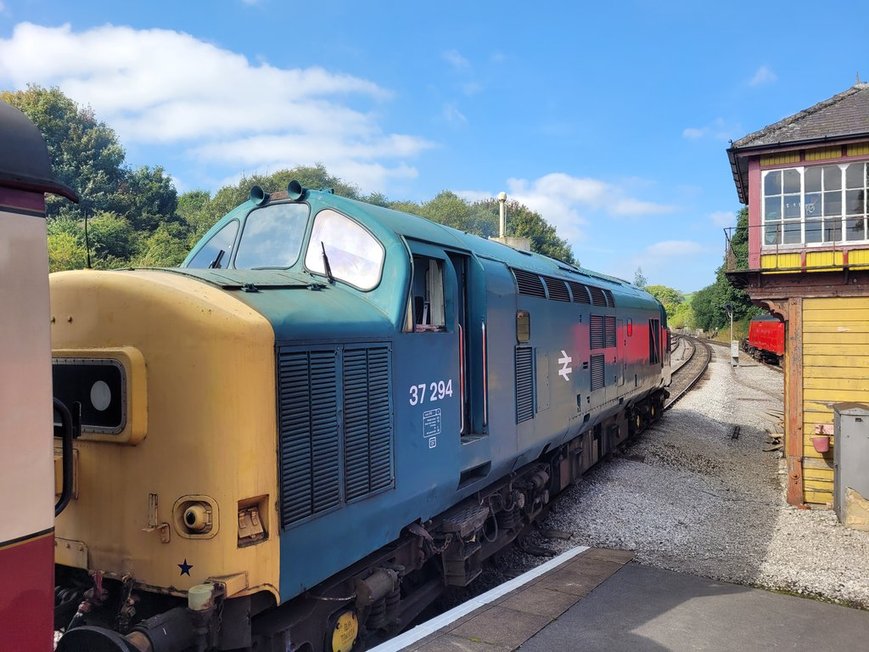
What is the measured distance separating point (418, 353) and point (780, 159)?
929 centimetres

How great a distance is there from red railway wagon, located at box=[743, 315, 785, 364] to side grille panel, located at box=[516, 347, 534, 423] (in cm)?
2248

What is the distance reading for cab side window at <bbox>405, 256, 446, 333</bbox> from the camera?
5.19 meters

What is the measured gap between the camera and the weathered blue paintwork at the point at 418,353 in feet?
12.8

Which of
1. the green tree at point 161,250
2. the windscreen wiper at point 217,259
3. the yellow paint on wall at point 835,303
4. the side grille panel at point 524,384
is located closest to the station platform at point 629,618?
the side grille panel at point 524,384

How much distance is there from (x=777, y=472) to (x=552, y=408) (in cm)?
733

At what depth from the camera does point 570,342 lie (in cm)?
868

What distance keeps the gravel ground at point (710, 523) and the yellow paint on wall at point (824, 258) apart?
386 centimetres

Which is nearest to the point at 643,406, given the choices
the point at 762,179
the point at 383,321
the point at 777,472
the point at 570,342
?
the point at 777,472

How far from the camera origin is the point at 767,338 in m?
32.3

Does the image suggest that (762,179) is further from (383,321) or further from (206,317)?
(206,317)

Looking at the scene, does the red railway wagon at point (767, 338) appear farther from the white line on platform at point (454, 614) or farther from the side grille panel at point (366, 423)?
the side grille panel at point (366, 423)

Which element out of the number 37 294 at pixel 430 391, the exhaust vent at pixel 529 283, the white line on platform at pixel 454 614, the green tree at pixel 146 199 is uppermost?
the green tree at pixel 146 199

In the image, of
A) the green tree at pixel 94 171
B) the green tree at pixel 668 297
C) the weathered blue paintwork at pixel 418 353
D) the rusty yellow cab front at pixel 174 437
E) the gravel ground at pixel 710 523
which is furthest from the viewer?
the green tree at pixel 668 297

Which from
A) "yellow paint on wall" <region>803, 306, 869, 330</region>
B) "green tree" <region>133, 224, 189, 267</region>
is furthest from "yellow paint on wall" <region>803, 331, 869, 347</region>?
"green tree" <region>133, 224, 189, 267</region>
